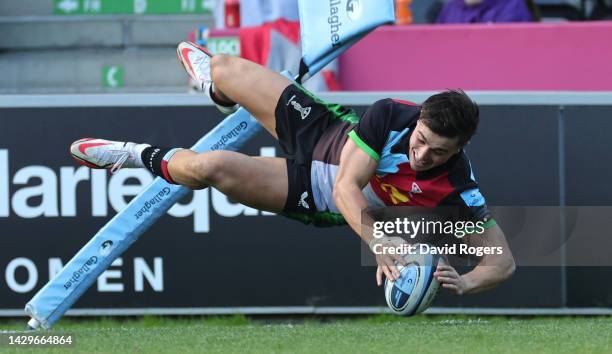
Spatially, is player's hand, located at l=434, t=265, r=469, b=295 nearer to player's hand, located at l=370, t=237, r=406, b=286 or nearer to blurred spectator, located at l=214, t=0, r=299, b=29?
player's hand, located at l=370, t=237, r=406, b=286

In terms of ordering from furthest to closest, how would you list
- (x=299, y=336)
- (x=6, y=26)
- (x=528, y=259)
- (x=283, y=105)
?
(x=6, y=26)
(x=528, y=259)
(x=283, y=105)
(x=299, y=336)

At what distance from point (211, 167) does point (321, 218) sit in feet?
2.37

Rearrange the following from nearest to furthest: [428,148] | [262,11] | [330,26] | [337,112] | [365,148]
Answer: [428,148]
[365,148]
[337,112]
[330,26]
[262,11]

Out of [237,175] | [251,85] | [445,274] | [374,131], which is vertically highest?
[251,85]

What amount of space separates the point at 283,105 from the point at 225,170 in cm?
56

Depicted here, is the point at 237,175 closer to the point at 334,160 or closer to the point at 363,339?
the point at 334,160

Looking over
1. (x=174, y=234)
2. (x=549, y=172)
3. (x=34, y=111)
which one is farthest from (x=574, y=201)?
(x=34, y=111)

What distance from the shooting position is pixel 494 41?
9438 millimetres

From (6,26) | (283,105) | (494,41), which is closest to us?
(283,105)

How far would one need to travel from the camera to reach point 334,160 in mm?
6645

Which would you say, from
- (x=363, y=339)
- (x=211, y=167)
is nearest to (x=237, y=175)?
(x=211, y=167)

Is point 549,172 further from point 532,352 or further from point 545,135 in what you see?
point 532,352

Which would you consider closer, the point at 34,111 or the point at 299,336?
the point at 299,336

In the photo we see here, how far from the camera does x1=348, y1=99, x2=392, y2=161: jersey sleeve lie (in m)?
6.16
